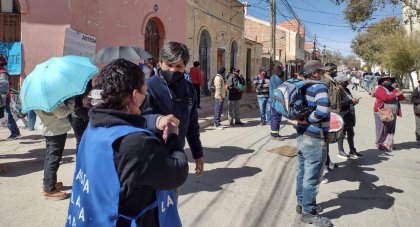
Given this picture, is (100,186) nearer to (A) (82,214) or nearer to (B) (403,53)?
(A) (82,214)

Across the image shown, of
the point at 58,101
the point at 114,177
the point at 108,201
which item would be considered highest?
the point at 58,101

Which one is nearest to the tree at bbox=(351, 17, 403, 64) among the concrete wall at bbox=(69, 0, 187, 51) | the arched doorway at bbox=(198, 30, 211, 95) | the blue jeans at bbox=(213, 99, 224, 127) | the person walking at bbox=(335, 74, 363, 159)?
the arched doorway at bbox=(198, 30, 211, 95)

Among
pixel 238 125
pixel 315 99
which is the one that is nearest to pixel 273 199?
pixel 315 99

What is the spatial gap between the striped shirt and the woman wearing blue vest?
246cm

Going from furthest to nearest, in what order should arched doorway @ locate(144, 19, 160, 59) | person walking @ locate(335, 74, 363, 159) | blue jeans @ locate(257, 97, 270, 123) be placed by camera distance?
arched doorway @ locate(144, 19, 160, 59) < blue jeans @ locate(257, 97, 270, 123) < person walking @ locate(335, 74, 363, 159)

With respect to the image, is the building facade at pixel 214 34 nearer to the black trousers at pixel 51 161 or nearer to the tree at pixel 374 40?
the black trousers at pixel 51 161

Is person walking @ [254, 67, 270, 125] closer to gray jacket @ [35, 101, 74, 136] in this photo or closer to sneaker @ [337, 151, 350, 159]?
sneaker @ [337, 151, 350, 159]

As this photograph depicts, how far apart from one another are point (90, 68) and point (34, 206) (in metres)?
1.74

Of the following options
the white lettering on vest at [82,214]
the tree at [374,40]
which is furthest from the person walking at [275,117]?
the tree at [374,40]

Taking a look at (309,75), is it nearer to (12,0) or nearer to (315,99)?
(315,99)

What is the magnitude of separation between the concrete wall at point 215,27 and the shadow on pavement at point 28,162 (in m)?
9.37

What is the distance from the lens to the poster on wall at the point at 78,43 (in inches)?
362

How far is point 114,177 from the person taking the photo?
1616 mm

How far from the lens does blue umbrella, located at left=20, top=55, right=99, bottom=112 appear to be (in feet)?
13.5
